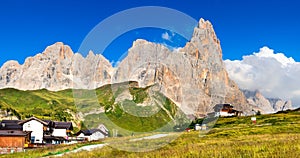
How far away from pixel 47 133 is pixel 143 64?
10408 centimetres

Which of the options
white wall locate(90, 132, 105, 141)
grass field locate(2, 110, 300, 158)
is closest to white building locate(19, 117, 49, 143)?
white wall locate(90, 132, 105, 141)

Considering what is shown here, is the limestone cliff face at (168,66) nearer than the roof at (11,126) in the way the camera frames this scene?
Yes

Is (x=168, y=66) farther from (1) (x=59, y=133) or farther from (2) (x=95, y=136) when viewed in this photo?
(2) (x=95, y=136)

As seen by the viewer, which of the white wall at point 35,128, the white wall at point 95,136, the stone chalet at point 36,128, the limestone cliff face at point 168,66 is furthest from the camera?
the white wall at point 95,136

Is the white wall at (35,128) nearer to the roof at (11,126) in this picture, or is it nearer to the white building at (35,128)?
the white building at (35,128)

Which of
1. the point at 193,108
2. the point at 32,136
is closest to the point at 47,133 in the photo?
the point at 32,136

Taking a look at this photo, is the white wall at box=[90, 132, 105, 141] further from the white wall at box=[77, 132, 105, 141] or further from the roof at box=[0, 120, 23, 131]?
the roof at box=[0, 120, 23, 131]

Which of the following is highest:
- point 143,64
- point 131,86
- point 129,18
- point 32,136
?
point 129,18

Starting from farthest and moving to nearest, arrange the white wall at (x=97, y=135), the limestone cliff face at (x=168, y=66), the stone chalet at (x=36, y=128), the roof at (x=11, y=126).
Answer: the white wall at (x=97, y=135) < the stone chalet at (x=36, y=128) < the roof at (x=11, y=126) < the limestone cliff face at (x=168, y=66)

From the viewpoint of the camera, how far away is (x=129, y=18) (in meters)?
22.1

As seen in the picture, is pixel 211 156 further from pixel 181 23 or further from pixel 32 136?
pixel 32 136

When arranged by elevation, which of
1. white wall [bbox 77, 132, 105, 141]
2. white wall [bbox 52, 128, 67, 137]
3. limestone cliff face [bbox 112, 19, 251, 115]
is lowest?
white wall [bbox 77, 132, 105, 141]

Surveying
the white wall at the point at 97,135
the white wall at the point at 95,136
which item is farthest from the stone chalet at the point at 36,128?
the white wall at the point at 97,135

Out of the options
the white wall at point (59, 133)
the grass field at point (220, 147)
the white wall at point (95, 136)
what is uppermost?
the grass field at point (220, 147)
